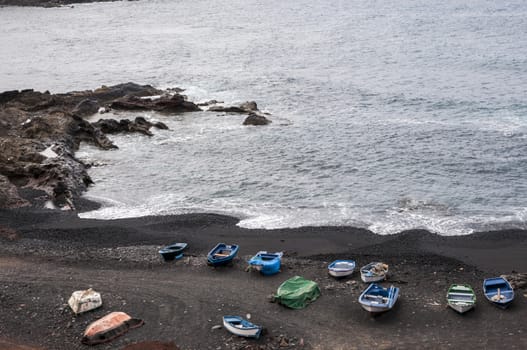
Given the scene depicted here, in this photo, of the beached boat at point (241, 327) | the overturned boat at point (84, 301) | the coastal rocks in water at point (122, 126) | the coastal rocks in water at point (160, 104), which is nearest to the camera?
the beached boat at point (241, 327)

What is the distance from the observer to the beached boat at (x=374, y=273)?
30.0 m

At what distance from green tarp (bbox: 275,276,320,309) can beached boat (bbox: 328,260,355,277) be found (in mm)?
1733

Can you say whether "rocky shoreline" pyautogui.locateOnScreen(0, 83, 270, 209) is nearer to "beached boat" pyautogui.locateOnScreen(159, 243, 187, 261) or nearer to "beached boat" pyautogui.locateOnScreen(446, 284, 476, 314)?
"beached boat" pyautogui.locateOnScreen(159, 243, 187, 261)

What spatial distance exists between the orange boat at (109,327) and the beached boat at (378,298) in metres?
9.83

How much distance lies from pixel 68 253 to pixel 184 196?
1134cm

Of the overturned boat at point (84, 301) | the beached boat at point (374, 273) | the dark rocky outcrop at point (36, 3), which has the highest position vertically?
the dark rocky outcrop at point (36, 3)

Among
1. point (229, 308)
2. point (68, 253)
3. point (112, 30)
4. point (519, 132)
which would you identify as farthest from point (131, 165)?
point (112, 30)

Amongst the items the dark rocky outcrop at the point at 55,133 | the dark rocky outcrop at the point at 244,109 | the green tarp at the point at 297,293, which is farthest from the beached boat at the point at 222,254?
the dark rocky outcrop at the point at 244,109

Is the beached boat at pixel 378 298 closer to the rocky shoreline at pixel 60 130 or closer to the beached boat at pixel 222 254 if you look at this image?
the beached boat at pixel 222 254

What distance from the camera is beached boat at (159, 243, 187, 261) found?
108 ft

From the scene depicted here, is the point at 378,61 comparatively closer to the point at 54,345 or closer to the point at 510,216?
the point at 510,216

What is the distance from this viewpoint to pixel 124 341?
83.6 feet

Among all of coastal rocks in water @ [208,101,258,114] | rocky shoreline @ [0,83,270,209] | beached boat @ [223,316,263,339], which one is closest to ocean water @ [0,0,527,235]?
coastal rocks in water @ [208,101,258,114]

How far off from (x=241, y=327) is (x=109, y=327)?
219 inches
